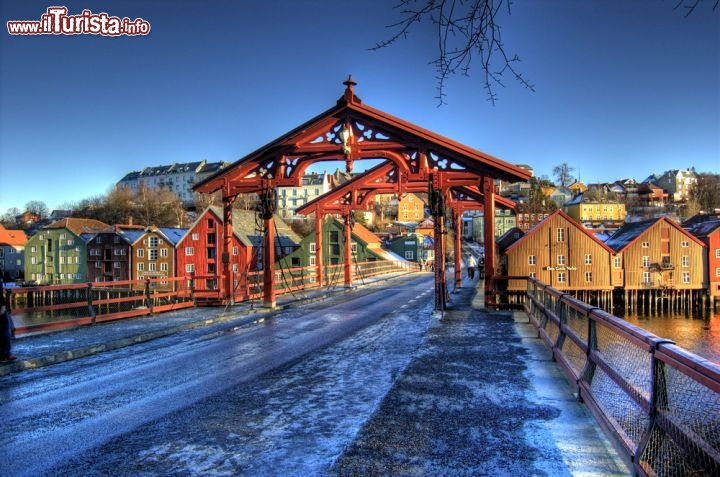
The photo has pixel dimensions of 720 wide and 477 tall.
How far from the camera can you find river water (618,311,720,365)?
32.4m

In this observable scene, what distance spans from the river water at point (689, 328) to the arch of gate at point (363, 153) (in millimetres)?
23887

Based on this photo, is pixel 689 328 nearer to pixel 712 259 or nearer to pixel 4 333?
pixel 712 259

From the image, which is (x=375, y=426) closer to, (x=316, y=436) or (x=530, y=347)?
(x=316, y=436)

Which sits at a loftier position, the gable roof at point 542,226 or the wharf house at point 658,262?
the gable roof at point 542,226

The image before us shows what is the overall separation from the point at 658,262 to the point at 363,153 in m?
47.4

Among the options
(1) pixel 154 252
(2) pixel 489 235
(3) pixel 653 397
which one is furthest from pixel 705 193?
(3) pixel 653 397

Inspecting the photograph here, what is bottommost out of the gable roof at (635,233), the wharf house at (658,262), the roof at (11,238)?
the wharf house at (658,262)

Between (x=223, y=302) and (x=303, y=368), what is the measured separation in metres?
9.12

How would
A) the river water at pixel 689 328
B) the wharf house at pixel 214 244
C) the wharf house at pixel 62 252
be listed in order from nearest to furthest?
the river water at pixel 689 328
the wharf house at pixel 214 244
the wharf house at pixel 62 252

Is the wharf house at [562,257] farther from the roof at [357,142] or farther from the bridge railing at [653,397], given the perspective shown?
the bridge railing at [653,397]

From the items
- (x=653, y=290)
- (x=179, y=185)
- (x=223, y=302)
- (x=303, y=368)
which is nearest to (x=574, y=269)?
(x=653, y=290)

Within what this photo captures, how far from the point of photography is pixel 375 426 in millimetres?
4555

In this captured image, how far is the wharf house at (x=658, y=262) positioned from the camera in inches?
1971

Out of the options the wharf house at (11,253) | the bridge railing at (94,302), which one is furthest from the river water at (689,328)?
the wharf house at (11,253)
